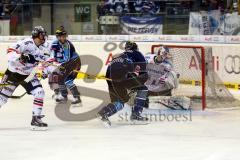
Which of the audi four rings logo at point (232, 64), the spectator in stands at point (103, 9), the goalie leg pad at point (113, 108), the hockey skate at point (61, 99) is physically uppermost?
the spectator in stands at point (103, 9)

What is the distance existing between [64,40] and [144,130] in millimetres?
2883

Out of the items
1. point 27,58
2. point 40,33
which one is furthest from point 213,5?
point 27,58

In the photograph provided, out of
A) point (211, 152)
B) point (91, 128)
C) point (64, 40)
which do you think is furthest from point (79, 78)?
point (211, 152)

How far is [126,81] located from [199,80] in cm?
220

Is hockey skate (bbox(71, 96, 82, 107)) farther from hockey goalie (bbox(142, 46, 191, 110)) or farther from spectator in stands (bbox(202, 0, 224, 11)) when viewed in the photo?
spectator in stands (bbox(202, 0, 224, 11))

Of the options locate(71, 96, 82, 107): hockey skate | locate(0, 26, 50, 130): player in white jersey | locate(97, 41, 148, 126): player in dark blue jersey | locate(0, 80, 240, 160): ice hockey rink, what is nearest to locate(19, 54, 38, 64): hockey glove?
locate(0, 26, 50, 130): player in white jersey

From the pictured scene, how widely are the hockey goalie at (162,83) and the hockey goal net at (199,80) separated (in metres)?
0.16

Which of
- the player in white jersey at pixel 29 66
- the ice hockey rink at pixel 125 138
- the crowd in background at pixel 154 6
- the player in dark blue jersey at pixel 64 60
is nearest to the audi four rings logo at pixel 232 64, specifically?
the crowd in background at pixel 154 6

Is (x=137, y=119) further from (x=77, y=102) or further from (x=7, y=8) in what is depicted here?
(x=7, y=8)

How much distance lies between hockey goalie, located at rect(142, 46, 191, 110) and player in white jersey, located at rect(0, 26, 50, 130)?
202 cm

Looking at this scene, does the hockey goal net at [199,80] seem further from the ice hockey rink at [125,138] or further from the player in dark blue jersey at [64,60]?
the player in dark blue jersey at [64,60]

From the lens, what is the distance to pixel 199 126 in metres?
7.89

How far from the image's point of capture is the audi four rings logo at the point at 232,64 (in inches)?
447

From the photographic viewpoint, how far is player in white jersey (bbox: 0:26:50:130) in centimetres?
757
